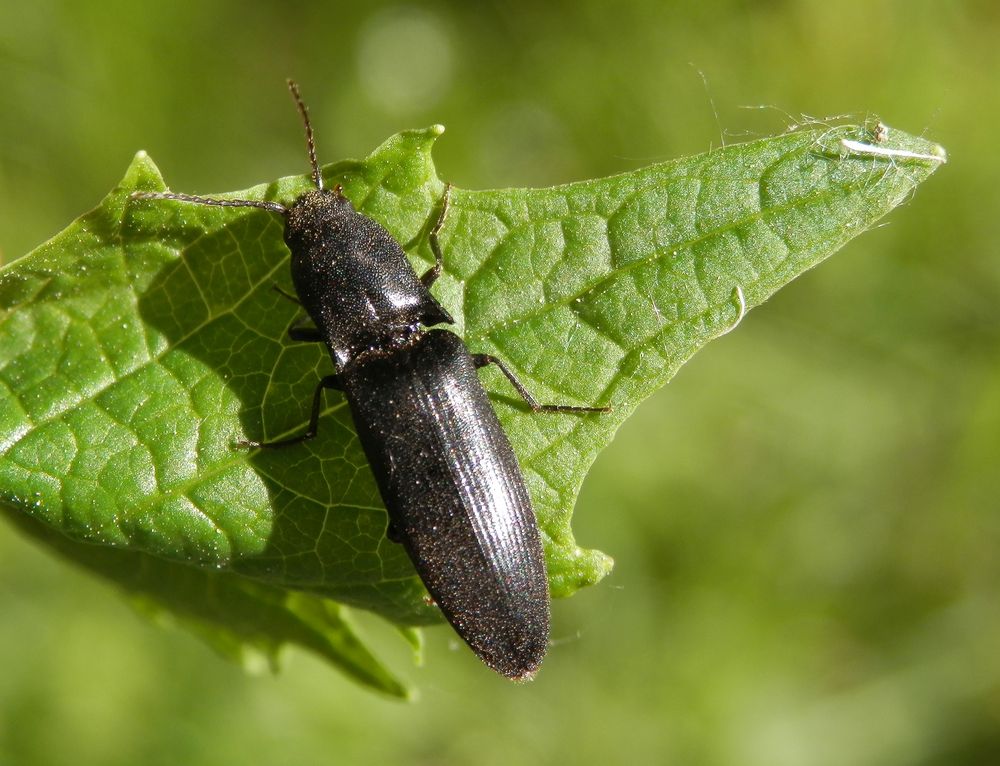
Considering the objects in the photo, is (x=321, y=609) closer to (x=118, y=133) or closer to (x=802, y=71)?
(x=118, y=133)

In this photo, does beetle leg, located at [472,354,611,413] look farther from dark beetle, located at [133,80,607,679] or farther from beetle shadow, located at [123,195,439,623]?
beetle shadow, located at [123,195,439,623]

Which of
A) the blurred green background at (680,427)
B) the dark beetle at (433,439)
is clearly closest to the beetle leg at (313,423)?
the dark beetle at (433,439)

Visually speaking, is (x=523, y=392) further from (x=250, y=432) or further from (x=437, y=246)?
(x=250, y=432)

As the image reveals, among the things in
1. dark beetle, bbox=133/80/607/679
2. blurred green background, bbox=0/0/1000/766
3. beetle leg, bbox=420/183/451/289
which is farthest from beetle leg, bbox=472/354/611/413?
blurred green background, bbox=0/0/1000/766

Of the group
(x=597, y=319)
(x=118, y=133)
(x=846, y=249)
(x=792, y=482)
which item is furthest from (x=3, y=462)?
(x=846, y=249)

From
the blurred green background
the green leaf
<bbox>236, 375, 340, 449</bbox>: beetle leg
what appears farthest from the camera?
the blurred green background

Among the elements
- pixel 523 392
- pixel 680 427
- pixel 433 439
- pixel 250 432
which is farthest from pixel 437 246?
pixel 680 427

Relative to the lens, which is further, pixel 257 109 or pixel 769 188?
pixel 257 109
